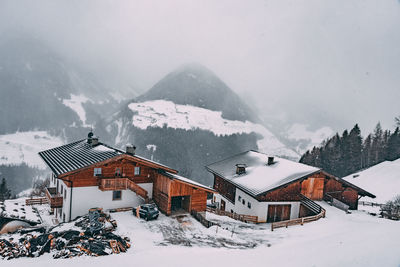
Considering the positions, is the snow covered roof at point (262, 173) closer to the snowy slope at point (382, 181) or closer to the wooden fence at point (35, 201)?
the snowy slope at point (382, 181)

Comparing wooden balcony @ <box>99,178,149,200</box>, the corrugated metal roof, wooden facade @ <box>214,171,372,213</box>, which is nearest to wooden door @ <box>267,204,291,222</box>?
wooden facade @ <box>214,171,372,213</box>

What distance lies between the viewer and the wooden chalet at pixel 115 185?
25.5 meters

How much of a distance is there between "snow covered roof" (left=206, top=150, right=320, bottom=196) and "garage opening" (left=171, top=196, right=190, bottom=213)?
753 cm

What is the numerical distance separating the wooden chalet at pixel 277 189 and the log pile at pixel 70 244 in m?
17.0

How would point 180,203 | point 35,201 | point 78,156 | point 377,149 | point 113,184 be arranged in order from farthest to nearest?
point 377,149 → point 35,201 → point 78,156 → point 180,203 → point 113,184

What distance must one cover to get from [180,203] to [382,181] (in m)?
48.1

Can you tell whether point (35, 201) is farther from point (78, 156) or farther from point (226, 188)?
point (226, 188)

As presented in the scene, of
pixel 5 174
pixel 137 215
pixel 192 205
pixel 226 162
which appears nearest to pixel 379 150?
pixel 226 162

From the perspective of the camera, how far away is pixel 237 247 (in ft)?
65.5

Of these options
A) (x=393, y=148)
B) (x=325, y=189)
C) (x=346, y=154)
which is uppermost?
(x=393, y=148)

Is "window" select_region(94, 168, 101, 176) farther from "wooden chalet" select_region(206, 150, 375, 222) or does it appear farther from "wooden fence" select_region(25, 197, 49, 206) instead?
"wooden chalet" select_region(206, 150, 375, 222)

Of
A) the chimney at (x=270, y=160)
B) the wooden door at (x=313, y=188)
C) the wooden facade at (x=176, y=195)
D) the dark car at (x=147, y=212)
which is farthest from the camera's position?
the chimney at (x=270, y=160)

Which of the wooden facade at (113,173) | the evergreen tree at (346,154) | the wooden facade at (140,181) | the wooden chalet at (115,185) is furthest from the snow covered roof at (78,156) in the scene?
the evergreen tree at (346,154)

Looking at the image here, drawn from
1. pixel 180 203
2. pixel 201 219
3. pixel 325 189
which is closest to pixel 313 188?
pixel 325 189
